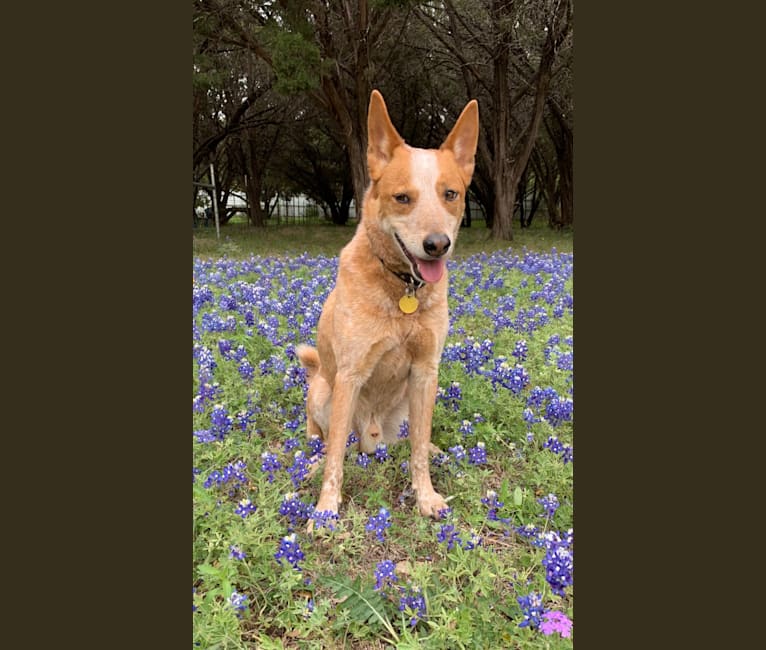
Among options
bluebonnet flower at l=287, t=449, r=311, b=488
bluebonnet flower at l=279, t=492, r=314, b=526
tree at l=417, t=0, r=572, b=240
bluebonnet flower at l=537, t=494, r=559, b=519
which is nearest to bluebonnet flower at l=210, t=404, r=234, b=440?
bluebonnet flower at l=287, t=449, r=311, b=488

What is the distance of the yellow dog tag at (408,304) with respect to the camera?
312 cm

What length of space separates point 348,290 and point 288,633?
5.90ft

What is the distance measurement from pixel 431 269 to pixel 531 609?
5.51 feet

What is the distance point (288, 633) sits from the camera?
2.23 m

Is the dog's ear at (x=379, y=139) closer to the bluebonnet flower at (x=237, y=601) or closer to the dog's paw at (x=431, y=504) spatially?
the dog's paw at (x=431, y=504)

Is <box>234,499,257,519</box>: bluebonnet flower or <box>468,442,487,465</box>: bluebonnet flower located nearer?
<box>234,499,257,519</box>: bluebonnet flower

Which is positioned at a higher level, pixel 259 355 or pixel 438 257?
pixel 438 257

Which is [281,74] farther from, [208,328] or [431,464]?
[431,464]

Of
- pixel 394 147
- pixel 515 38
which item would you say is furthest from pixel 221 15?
pixel 394 147

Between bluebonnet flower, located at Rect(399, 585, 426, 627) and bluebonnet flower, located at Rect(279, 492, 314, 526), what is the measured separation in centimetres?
72

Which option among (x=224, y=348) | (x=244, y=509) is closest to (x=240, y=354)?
(x=224, y=348)

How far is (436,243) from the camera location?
2807mm

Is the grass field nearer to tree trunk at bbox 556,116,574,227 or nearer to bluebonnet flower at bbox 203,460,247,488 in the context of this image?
bluebonnet flower at bbox 203,460,247,488

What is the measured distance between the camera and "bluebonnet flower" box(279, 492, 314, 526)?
2746 millimetres
